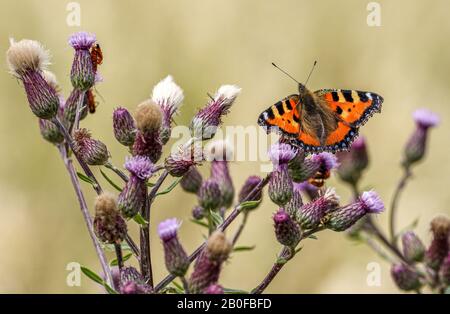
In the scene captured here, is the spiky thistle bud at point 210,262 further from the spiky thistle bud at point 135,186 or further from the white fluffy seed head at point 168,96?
the white fluffy seed head at point 168,96

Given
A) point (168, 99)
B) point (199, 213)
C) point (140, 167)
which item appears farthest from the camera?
point (199, 213)

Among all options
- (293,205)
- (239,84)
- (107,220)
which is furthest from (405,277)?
(239,84)

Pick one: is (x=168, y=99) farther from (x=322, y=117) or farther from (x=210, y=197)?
(x=322, y=117)

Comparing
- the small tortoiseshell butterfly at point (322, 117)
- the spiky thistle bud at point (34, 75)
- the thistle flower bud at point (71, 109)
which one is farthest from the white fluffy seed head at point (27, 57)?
the small tortoiseshell butterfly at point (322, 117)

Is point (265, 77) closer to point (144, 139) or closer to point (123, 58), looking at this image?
point (123, 58)
